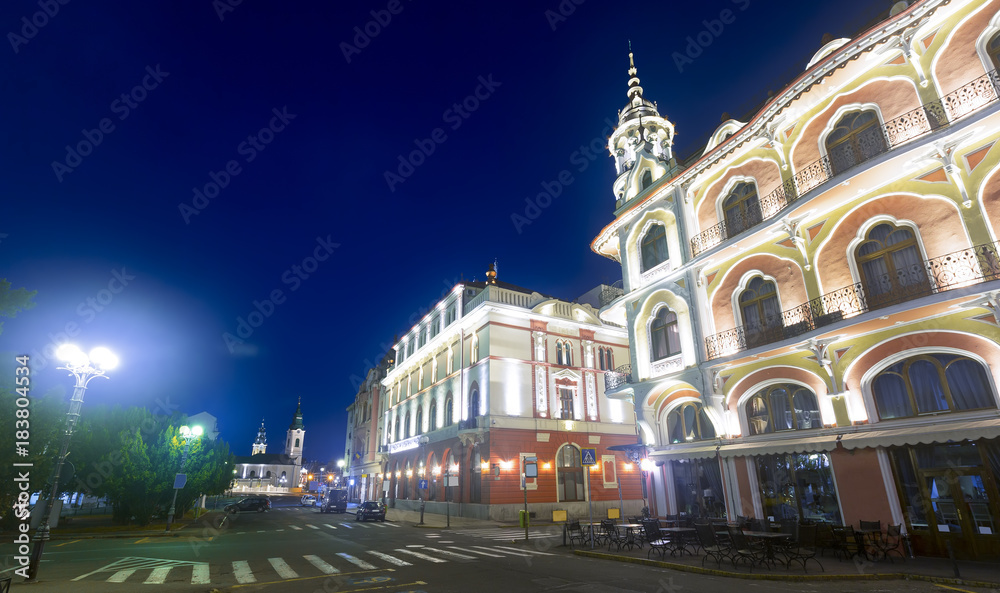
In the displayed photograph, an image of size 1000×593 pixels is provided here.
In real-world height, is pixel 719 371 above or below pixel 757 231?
below

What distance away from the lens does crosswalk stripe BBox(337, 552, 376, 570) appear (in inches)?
510

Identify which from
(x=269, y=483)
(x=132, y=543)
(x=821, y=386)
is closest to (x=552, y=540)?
(x=821, y=386)

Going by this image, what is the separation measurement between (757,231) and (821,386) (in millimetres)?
5392

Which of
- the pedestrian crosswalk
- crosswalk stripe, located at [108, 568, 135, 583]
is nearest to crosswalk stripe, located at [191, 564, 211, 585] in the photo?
the pedestrian crosswalk

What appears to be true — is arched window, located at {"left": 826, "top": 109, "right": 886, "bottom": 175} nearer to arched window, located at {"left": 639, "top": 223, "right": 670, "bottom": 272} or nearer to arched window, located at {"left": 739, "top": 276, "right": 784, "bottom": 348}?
arched window, located at {"left": 739, "top": 276, "right": 784, "bottom": 348}

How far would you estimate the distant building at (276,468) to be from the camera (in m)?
137

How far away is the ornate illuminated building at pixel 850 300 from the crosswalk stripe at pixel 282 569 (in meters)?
13.3

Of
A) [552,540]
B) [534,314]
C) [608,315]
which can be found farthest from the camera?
[534,314]

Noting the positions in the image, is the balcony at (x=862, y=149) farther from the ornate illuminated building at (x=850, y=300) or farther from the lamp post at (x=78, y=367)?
the lamp post at (x=78, y=367)

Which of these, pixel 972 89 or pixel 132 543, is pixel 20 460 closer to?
pixel 132 543

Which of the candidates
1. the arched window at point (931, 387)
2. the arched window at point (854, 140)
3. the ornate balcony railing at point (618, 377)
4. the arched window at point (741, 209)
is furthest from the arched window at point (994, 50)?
the ornate balcony railing at point (618, 377)

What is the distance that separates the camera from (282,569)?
12.8 metres

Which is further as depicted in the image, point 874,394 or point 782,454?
point 782,454

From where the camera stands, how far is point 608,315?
22891 millimetres
